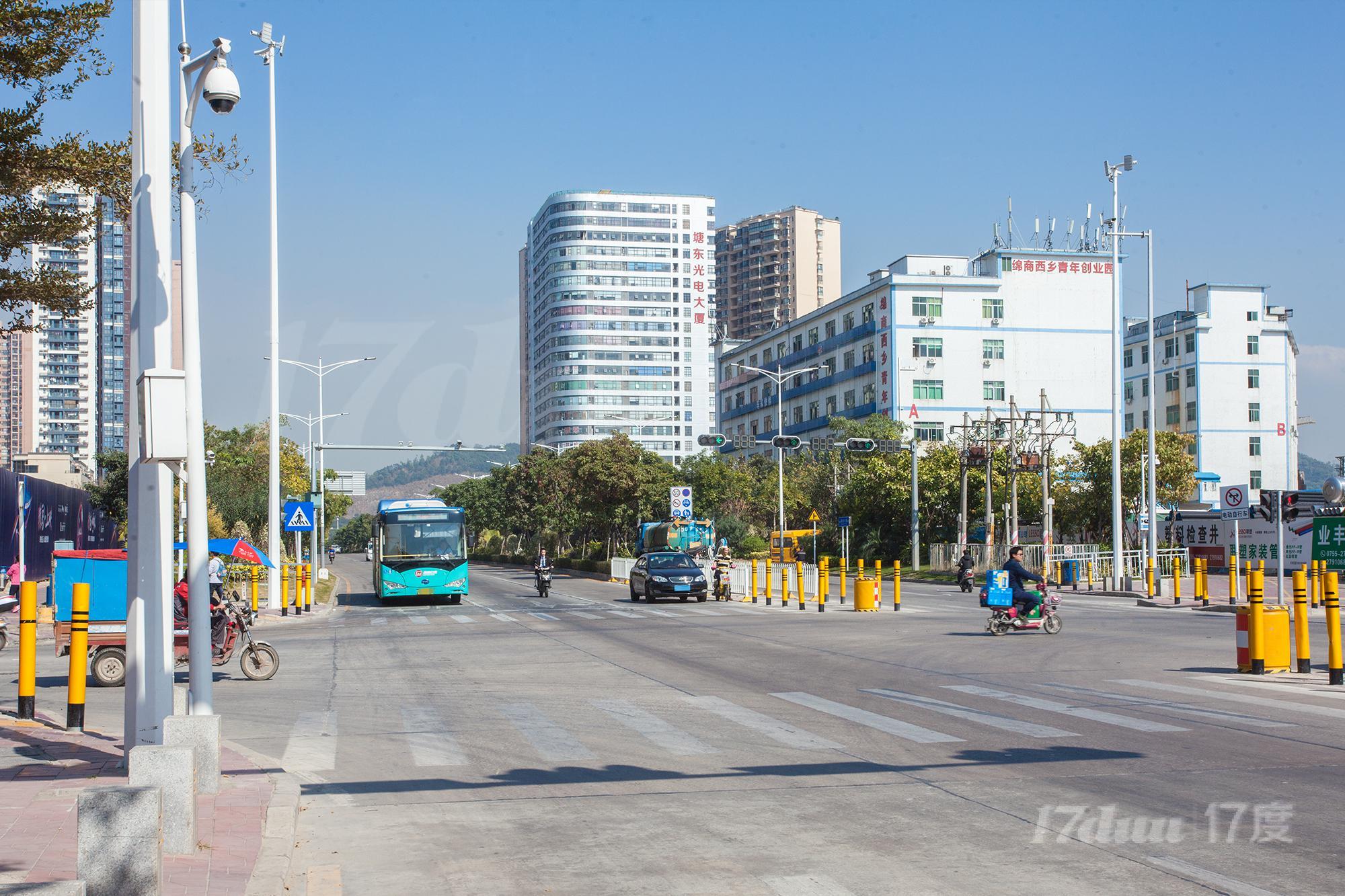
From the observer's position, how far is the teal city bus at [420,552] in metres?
38.8

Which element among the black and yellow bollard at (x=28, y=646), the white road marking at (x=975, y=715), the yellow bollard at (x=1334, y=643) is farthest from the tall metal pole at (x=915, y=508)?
the black and yellow bollard at (x=28, y=646)

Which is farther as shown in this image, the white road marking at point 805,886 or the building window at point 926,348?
the building window at point 926,348

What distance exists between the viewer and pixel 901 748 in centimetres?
1071

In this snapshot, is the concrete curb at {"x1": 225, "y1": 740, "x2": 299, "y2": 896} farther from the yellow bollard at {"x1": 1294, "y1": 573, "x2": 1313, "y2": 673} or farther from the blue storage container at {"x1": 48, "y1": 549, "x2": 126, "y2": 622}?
the yellow bollard at {"x1": 1294, "y1": 573, "x2": 1313, "y2": 673}

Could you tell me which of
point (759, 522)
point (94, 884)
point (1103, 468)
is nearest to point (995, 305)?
point (759, 522)

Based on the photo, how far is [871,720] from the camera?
12.5 meters

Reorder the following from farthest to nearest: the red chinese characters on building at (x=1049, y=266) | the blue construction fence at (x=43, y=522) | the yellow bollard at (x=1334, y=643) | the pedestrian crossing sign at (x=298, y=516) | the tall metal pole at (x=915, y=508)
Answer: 1. the red chinese characters on building at (x=1049, y=266)
2. the tall metal pole at (x=915, y=508)
3. the blue construction fence at (x=43, y=522)
4. the pedestrian crossing sign at (x=298, y=516)
5. the yellow bollard at (x=1334, y=643)

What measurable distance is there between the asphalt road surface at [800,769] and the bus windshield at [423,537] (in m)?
18.6

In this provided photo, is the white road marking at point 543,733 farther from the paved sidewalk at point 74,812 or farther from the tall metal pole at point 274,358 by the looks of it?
the tall metal pole at point 274,358

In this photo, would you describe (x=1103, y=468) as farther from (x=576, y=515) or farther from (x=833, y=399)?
(x=833, y=399)

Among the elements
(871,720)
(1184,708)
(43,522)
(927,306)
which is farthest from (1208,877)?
(927,306)

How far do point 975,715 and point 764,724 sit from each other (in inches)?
84.0

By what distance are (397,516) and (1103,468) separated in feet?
133

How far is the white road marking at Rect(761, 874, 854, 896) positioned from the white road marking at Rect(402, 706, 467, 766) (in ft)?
14.1
